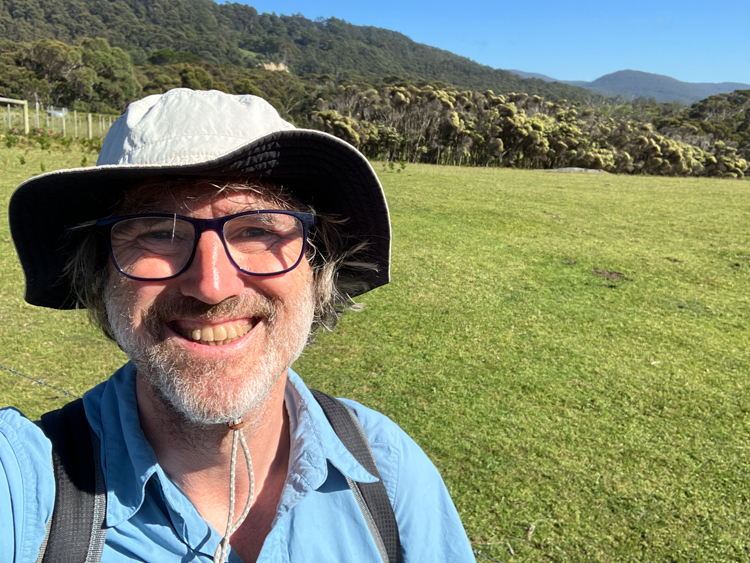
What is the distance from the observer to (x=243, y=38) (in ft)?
454

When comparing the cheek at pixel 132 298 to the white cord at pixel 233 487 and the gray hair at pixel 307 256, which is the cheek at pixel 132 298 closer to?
the gray hair at pixel 307 256

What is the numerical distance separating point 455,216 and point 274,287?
9167 millimetres

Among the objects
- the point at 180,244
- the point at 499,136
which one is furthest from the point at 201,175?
the point at 499,136

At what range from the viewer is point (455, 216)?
10.2 metres

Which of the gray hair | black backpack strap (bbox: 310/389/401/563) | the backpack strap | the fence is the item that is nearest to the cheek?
the gray hair

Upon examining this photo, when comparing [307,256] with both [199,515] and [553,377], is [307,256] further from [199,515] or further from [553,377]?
[553,377]

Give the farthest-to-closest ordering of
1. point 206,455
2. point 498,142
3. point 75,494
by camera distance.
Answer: point 498,142 → point 206,455 → point 75,494

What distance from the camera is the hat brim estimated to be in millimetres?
1160

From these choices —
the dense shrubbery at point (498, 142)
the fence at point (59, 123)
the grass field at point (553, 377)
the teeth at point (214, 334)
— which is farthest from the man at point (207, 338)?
the dense shrubbery at point (498, 142)

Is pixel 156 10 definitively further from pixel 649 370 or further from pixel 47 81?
pixel 649 370

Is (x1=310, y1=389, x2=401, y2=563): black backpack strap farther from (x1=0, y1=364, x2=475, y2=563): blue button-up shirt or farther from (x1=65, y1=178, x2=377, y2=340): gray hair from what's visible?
(x1=65, y1=178, x2=377, y2=340): gray hair

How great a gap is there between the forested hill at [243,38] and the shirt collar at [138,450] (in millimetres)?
86507

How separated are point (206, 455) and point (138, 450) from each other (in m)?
0.16

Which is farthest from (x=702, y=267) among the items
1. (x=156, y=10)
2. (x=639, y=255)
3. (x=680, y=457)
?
(x=156, y=10)
